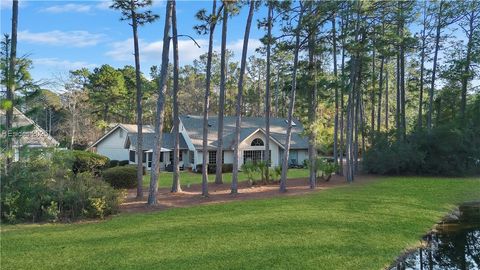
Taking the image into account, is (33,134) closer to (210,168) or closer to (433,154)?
(210,168)

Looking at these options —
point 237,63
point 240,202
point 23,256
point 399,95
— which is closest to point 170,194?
point 240,202

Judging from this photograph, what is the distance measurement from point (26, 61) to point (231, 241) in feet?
26.8

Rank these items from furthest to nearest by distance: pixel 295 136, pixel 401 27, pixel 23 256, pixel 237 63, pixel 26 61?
pixel 237 63, pixel 295 136, pixel 401 27, pixel 26 61, pixel 23 256

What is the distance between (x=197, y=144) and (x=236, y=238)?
22640mm

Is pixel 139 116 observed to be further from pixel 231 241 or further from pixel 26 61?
pixel 231 241

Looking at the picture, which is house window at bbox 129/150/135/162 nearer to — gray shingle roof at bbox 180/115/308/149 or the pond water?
gray shingle roof at bbox 180/115/308/149

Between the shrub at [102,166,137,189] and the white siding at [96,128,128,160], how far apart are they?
15.2 m

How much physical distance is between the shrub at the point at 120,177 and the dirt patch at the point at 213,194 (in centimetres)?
85

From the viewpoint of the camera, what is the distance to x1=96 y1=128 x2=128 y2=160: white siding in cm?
3438

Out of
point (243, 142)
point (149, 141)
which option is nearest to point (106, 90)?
point (149, 141)

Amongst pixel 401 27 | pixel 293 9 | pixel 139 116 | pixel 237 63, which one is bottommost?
pixel 139 116

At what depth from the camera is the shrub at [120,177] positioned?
18953mm

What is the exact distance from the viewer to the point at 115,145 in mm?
35250

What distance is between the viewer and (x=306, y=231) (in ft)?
31.6
